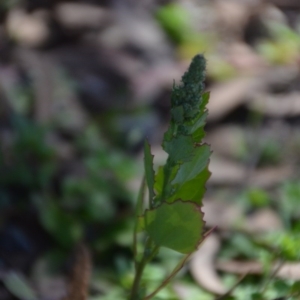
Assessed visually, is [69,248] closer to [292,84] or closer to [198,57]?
[198,57]

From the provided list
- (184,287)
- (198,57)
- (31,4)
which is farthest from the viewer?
(31,4)

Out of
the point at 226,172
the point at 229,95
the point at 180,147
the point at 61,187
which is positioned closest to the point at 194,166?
the point at 180,147

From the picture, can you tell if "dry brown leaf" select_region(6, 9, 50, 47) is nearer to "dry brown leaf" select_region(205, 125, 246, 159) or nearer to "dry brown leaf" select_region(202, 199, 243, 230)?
"dry brown leaf" select_region(205, 125, 246, 159)

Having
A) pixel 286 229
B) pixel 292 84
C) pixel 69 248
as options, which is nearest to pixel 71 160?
pixel 69 248

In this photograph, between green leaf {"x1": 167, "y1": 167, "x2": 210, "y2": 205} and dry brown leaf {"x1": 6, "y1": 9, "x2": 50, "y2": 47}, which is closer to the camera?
green leaf {"x1": 167, "y1": 167, "x2": 210, "y2": 205}

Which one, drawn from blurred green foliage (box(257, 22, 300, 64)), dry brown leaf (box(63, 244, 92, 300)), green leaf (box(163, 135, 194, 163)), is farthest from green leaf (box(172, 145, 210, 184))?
blurred green foliage (box(257, 22, 300, 64))
